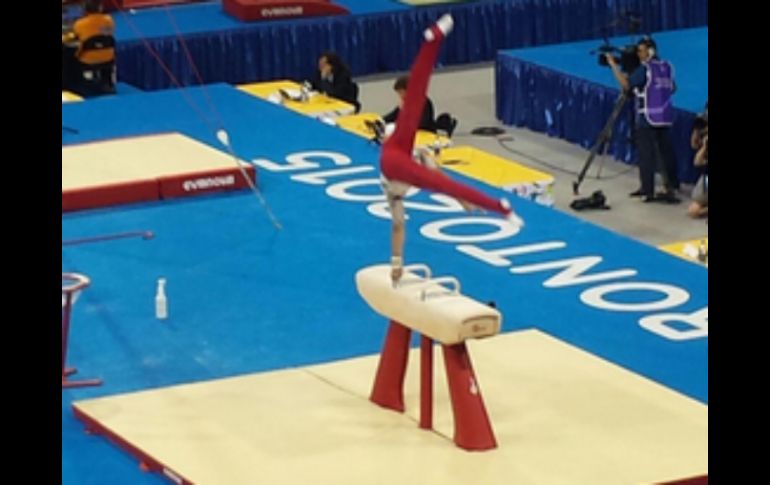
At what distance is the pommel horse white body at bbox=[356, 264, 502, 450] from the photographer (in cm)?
612

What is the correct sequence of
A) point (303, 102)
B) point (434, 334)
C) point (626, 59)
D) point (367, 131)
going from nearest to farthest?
point (434, 334) < point (367, 131) < point (626, 59) < point (303, 102)

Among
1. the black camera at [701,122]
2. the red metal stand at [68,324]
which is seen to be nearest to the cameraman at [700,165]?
the black camera at [701,122]

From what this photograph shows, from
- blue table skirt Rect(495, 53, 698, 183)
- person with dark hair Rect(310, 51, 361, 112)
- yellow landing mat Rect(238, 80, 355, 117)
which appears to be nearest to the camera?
blue table skirt Rect(495, 53, 698, 183)

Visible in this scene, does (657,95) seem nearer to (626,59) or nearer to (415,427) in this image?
(626,59)

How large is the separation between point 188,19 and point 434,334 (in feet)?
31.1

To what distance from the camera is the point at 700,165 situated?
11.5 m

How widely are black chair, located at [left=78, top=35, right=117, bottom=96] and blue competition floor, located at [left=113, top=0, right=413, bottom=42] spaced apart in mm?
1154

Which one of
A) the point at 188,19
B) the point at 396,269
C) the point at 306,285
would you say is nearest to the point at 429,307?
the point at 396,269

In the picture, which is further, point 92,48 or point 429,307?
point 92,48

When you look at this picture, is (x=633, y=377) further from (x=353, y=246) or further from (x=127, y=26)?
(x=127, y=26)

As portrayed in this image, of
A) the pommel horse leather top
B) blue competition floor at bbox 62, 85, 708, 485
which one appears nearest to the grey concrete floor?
blue competition floor at bbox 62, 85, 708, 485

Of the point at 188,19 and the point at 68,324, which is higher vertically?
the point at 68,324

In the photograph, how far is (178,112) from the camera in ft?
38.5

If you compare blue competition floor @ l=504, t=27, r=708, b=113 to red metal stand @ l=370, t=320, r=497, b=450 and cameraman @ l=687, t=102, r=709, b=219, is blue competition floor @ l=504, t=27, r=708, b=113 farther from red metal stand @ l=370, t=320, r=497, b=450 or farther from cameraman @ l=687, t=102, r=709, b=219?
red metal stand @ l=370, t=320, r=497, b=450
